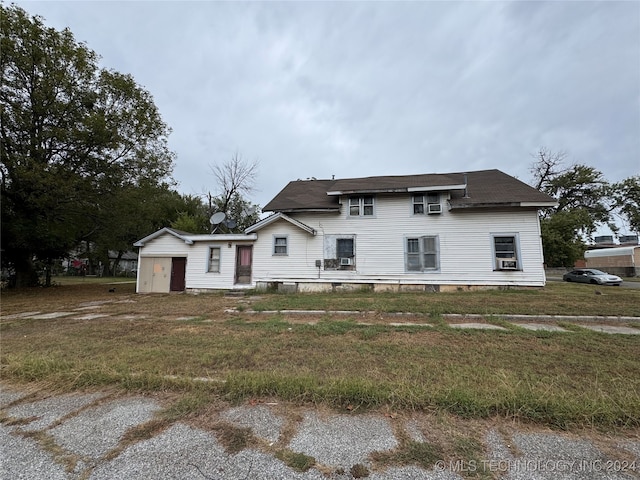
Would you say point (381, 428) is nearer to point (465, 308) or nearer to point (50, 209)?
point (465, 308)

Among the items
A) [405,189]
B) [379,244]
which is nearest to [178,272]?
[379,244]

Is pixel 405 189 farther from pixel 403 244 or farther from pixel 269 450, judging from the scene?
pixel 269 450

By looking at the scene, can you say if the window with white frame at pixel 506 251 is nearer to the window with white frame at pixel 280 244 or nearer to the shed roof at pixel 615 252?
the window with white frame at pixel 280 244

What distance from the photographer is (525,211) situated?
11.8 metres

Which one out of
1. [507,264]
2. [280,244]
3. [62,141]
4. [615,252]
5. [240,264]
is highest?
[62,141]

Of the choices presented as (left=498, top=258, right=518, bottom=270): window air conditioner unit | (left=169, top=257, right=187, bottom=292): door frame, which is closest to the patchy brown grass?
(left=498, top=258, right=518, bottom=270): window air conditioner unit

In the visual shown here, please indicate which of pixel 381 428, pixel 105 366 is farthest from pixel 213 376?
pixel 381 428

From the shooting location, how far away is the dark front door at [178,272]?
548 inches

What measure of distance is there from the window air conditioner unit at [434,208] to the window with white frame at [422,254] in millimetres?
1091

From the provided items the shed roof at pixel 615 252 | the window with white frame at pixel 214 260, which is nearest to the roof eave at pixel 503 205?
the window with white frame at pixel 214 260

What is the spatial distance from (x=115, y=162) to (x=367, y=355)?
15933 millimetres

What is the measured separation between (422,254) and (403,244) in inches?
36.1

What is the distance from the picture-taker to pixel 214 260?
44.6ft

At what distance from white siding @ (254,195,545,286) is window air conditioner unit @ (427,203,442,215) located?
207mm
